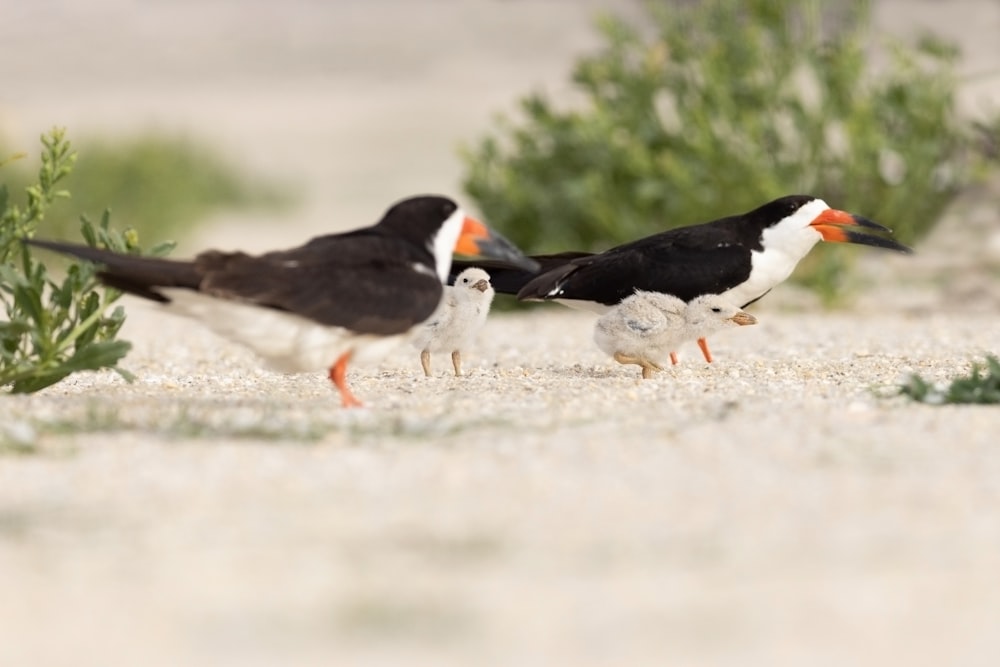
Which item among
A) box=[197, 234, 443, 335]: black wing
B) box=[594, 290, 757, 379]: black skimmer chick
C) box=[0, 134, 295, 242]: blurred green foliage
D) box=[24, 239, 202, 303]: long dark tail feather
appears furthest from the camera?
box=[0, 134, 295, 242]: blurred green foliage

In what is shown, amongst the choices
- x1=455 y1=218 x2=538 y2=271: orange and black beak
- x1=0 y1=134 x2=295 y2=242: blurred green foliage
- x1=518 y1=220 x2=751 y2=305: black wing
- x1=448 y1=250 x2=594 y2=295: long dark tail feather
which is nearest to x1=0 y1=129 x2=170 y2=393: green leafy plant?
x1=455 y1=218 x2=538 y2=271: orange and black beak

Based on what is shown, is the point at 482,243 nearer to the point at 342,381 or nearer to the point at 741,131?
the point at 342,381

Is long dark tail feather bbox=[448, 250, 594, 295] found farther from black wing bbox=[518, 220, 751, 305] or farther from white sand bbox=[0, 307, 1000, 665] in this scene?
white sand bbox=[0, 307, 1000, 665]

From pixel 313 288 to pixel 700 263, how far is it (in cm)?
238

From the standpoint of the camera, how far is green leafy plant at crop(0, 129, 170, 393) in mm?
5480

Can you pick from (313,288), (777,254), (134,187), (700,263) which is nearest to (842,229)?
(777,254)

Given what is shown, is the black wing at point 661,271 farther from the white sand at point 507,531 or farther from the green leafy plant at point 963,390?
the green leafy plant at point 963,390

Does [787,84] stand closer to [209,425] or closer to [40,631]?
[209,425]

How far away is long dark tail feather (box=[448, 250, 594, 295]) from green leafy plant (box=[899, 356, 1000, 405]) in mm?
2267

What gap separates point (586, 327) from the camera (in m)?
9.99

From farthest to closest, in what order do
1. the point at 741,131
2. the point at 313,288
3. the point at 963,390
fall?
the point at 741,131 → the point at 963,390 → the point at 313,288

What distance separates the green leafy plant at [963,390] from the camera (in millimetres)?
5379

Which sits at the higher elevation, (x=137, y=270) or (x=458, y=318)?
(x=137, y=270)

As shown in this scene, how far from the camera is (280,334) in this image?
203 inches
